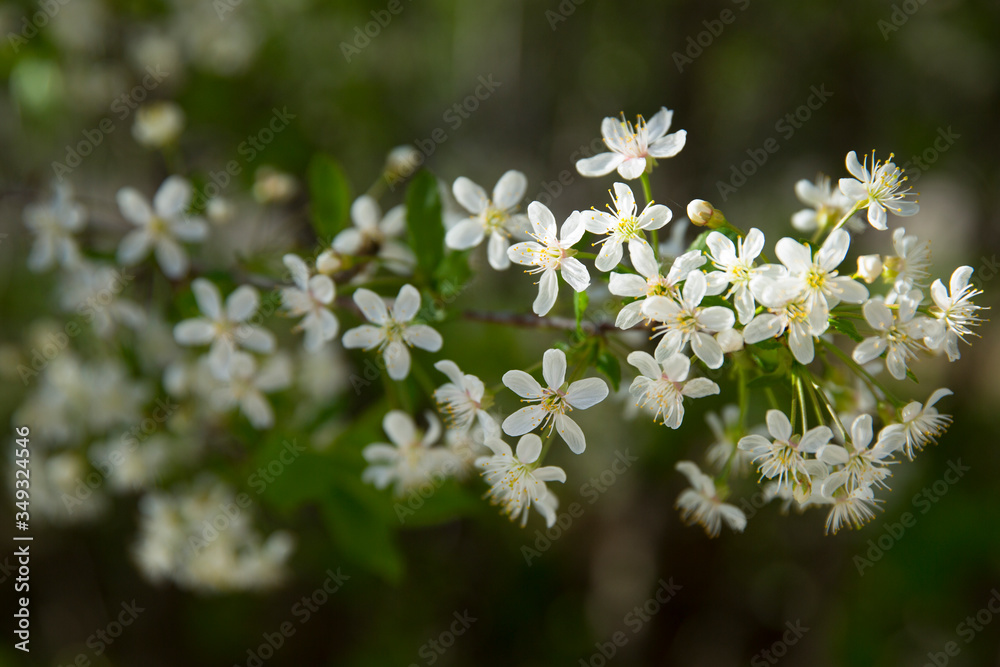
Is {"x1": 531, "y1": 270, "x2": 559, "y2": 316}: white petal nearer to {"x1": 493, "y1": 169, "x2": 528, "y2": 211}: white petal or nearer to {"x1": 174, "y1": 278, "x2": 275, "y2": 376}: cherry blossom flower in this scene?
{"x1": 493, "y1": 169, "x2": 528, "y2": 211}: white petal

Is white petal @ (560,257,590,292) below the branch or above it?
above

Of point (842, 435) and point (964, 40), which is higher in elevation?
point (964, 40)

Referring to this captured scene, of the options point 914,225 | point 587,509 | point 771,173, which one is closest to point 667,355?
point 587,509

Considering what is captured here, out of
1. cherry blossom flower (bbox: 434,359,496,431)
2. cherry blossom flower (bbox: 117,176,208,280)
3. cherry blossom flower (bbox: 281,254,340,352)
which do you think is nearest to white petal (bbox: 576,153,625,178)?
cherry blossom flower (bbox: 434,359,496,431)

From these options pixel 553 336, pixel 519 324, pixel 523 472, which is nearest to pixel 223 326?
pixel 519 324

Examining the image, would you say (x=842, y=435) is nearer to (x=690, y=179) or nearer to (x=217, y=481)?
(x=217, y=481)

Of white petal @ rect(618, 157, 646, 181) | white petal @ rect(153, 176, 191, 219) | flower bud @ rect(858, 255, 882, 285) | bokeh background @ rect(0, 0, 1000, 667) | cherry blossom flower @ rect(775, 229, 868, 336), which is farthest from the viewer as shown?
bokeh background @ rect(0, 0, 1000, 667)

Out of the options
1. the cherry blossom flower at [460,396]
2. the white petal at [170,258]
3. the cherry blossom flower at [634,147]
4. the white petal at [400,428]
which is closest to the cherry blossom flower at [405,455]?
the white petal at [400,428]
